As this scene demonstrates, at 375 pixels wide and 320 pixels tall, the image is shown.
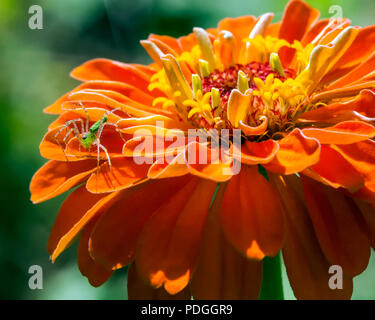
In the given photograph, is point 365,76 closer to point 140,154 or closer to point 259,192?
point 259,192

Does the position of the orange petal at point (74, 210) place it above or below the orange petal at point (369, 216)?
above

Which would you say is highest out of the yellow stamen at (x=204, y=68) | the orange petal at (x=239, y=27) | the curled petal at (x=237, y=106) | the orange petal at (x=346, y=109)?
the orange petal at (x=239, y=27)

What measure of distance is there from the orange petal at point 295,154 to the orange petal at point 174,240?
142 millimetres

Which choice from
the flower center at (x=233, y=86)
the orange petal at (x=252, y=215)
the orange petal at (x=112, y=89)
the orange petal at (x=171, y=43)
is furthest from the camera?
the orange petal at (x=171, y=43)

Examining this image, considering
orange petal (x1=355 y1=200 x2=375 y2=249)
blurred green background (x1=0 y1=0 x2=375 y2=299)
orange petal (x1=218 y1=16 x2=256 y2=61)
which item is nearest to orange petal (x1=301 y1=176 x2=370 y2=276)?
orange petal (x1=355 y1=200 x2=375 y2=249)

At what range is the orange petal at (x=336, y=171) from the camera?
762 millimetres

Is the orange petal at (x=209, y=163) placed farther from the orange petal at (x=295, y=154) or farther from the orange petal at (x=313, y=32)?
the orange petal at (x=313, y=32)

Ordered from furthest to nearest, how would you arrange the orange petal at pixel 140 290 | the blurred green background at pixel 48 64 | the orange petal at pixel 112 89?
the blurred green background at pixel 48 64 → the orange petal at pixel 112 89 → the orange petal at pixel 140 290

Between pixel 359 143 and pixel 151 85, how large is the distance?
520 mm

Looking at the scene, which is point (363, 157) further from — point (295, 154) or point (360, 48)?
point (360, 48)

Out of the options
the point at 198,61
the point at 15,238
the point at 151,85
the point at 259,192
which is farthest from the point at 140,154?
the point at 15,238

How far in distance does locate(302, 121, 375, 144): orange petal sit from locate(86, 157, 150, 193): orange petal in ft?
0.97

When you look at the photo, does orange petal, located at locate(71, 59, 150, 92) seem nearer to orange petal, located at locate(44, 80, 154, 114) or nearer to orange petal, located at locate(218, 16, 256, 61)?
orange petal, located at locate(44, 80, 154, 114)

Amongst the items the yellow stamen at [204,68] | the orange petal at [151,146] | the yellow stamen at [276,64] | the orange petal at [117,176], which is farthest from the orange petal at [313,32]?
the orange petal at [117,176]
